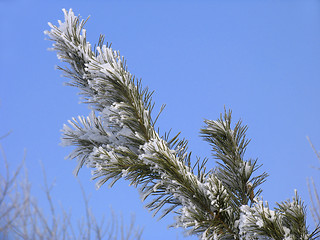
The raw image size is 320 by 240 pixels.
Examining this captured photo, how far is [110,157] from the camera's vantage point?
1.86m

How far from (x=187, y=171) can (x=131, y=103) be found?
50 cm

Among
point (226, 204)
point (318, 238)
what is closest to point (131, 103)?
point (226, 204)

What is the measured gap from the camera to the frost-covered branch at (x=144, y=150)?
178 centimetres

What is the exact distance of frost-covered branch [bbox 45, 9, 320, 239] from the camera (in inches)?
70.1

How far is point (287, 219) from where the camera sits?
5.72 ft

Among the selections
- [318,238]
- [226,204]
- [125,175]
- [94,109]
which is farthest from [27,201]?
[318,238]

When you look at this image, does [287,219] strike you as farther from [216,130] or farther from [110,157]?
[110,157]

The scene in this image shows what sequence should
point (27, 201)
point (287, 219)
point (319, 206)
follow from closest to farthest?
point (287, 219) → point (319, 206) → point (27, 201)

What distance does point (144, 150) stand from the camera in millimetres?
1878

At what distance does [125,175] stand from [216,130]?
0.69 meters

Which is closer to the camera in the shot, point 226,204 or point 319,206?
point 226,204

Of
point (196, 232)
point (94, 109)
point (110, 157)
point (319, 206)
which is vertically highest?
point (319, 206)

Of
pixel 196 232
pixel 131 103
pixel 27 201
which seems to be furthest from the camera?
pixel 27 201

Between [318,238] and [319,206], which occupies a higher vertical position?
[319,206]
